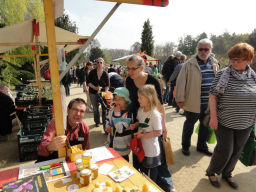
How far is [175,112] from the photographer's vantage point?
617 centimetres

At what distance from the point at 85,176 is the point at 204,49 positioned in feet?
8.84

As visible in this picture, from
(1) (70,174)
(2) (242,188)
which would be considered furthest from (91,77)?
(2) (242,188)

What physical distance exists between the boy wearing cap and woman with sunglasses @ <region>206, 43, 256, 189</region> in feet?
3.71

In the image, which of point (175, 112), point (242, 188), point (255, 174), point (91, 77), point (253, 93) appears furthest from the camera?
point (175, 112)

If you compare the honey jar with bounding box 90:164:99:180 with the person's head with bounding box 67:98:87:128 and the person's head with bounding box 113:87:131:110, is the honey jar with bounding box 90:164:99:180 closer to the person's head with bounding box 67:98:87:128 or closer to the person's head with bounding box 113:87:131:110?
the person's head with bounding box 67:98:87:128

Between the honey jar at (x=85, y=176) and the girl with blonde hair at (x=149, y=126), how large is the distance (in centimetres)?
87

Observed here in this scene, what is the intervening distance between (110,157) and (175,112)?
196 inches

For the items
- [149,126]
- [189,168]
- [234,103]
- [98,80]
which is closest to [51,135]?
[149,126]

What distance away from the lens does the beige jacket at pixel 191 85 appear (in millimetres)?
2934

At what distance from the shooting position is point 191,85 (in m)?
2.96

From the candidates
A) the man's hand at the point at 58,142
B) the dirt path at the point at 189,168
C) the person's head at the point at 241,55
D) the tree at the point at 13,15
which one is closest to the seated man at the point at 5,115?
the dirt path at the point at 189,168

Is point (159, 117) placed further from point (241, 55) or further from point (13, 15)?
point (13, 15)

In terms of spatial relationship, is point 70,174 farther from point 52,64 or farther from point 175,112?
point 175,112

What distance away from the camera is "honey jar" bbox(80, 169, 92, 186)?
1.17 m
